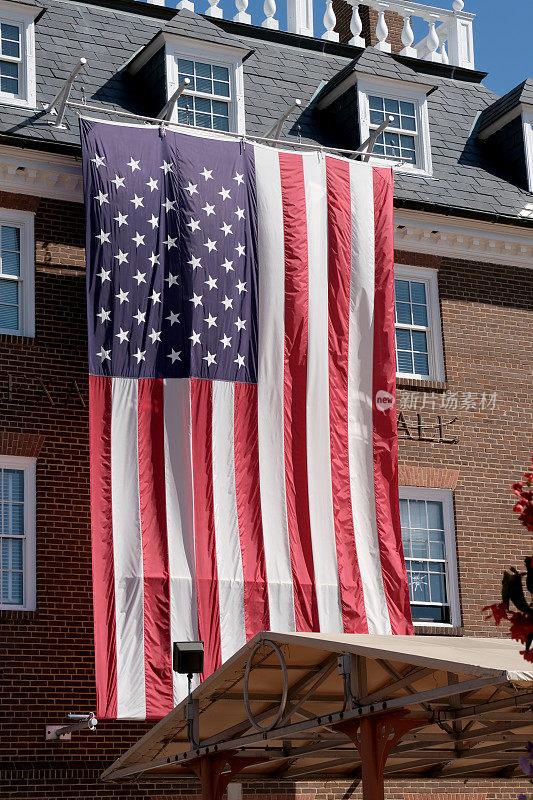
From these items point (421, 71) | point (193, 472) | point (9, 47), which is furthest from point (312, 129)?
point (193, 472)

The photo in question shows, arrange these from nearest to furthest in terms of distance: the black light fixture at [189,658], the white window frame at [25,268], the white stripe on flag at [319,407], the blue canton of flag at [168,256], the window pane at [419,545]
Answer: the black light fixture at [189,658], the blue canton of flag at [168,256], the white stripe on flag at [319,407], the white window frame at [25,268], the window pane at [419,545]

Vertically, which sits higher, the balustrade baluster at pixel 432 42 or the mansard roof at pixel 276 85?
the balustrade baluster at pixel 432 42

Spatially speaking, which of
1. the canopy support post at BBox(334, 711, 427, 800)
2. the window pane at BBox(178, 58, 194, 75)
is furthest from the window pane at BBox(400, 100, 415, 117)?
the canopy support post at BBox(334, 711, 427, 800)

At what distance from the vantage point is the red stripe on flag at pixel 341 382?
17.9 m

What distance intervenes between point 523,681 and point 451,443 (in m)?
11.1

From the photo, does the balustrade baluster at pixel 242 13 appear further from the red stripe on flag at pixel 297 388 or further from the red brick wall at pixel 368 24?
the red stripe on flag at pixel 297 388

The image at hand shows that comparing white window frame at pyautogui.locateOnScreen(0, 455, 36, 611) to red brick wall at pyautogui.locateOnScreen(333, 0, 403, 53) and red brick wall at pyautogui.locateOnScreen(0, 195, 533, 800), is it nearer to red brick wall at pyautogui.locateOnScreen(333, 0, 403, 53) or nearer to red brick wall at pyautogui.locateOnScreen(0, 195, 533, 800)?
red brick wall at pyautogui.locateOnScreen(0, 195, 533, 800)

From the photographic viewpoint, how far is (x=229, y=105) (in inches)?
819

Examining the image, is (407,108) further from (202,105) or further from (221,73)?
(202,105)

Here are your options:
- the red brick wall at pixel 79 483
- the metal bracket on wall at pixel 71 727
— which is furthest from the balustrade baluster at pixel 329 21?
the metal bracket on wall at pixel 71 727

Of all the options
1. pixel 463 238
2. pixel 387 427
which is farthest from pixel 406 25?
pixel 387 427

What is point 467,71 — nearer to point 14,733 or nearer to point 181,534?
point 181,534

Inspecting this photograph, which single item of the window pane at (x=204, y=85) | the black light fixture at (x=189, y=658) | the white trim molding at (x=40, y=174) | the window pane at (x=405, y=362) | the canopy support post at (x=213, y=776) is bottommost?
the canopy support post at (x=213, y=776)

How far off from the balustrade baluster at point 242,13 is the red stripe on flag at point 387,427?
5.26 meters
